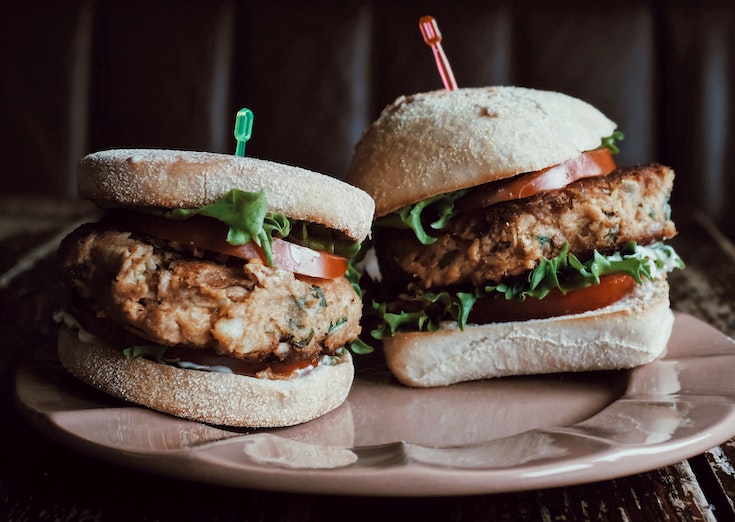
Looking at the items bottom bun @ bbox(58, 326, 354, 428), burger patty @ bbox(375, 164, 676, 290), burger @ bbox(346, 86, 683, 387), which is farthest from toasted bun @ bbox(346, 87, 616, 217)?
bottom bun @ bbox(58, 326, 354, 428)

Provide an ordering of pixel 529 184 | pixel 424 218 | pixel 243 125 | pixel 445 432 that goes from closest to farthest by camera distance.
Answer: pixel 445 432, pixel 243 125, pixel 529 184, pixel 424 218

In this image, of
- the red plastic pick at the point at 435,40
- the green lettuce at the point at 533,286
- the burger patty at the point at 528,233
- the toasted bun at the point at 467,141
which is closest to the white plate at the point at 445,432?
the green lettuce at the point at 533,286

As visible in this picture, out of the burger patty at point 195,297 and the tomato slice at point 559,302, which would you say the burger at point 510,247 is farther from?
the burger patty at point 195,297

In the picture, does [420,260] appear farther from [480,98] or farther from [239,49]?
[239,49]

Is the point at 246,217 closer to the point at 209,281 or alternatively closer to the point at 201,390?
the point at 209,281

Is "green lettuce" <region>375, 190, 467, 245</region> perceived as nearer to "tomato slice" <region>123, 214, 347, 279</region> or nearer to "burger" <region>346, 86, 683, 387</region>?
"burger" <region>346, 86, 683, 387</region>

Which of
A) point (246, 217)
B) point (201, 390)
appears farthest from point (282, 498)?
point (246, 217)

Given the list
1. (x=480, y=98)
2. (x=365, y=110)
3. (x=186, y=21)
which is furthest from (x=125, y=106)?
(x=480, y=98)
